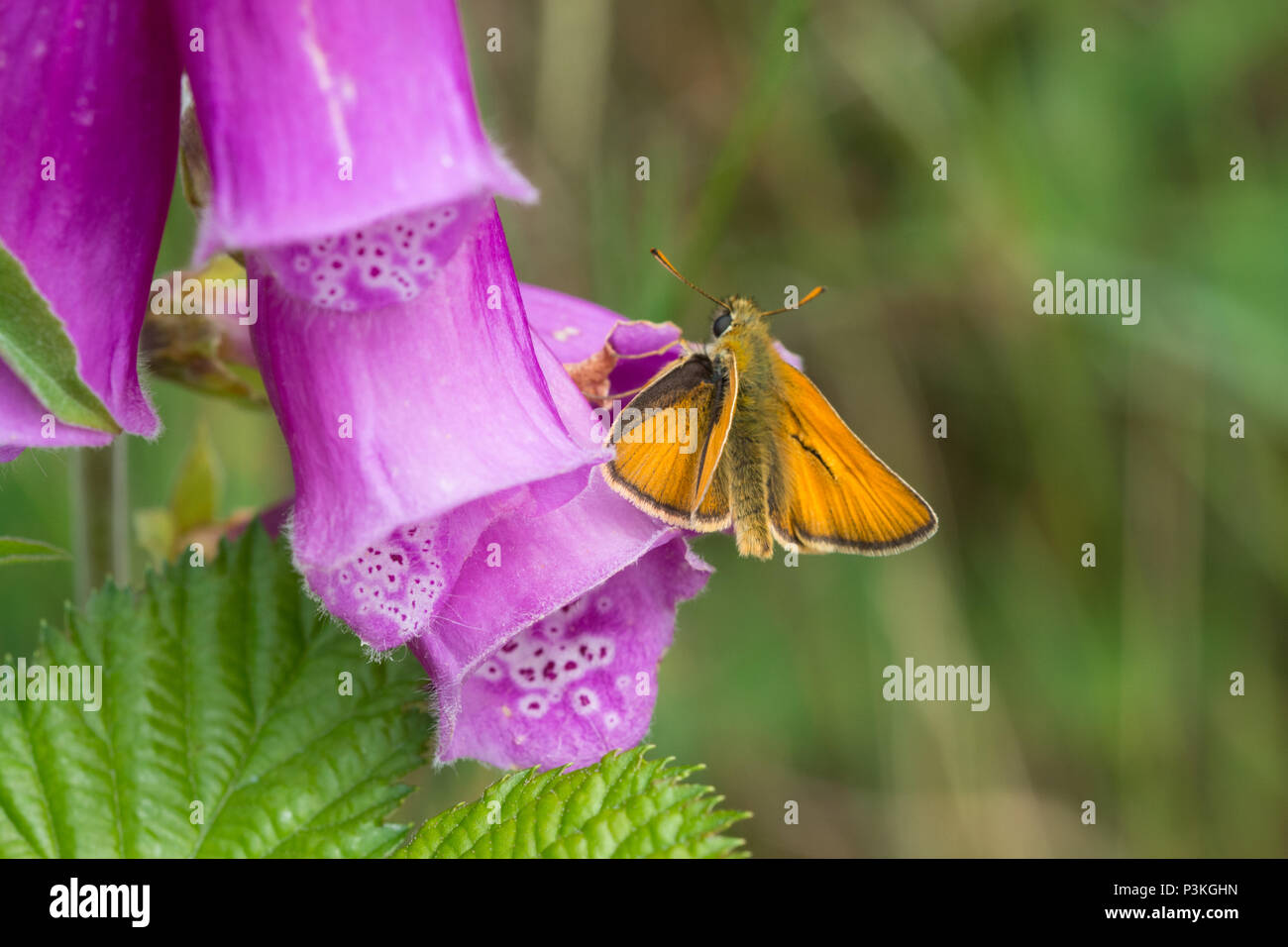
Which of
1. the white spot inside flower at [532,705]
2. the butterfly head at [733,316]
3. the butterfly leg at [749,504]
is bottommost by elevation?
the white spot inside flower at [532,705]

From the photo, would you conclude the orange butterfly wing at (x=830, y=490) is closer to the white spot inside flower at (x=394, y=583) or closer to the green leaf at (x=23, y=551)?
the white spot inside flower at (x=394, y=583)

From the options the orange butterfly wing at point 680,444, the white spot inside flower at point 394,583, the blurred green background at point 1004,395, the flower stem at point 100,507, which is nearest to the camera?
the white spot inside flower at point 394,583

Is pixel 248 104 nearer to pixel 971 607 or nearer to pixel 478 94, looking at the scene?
pixel 478 94

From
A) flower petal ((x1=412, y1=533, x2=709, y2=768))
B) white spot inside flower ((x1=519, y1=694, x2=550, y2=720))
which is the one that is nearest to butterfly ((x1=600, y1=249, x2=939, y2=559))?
flower petal ((x1=412, y1=533, x2=709, y2=768))

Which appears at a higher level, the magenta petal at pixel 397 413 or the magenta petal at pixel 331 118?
the magenta petal at pixel 331 118

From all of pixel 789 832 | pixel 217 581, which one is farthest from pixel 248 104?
pixel 789 832

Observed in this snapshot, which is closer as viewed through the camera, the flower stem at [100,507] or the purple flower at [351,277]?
the purple flower at [351,277]

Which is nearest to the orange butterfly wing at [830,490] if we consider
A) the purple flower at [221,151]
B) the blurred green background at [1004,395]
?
the purple flower at [221,151]

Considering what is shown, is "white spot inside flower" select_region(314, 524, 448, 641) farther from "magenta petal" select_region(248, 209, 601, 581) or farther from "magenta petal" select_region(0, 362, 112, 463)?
"magenta petal" select_region(0, 362, 112, 463)
